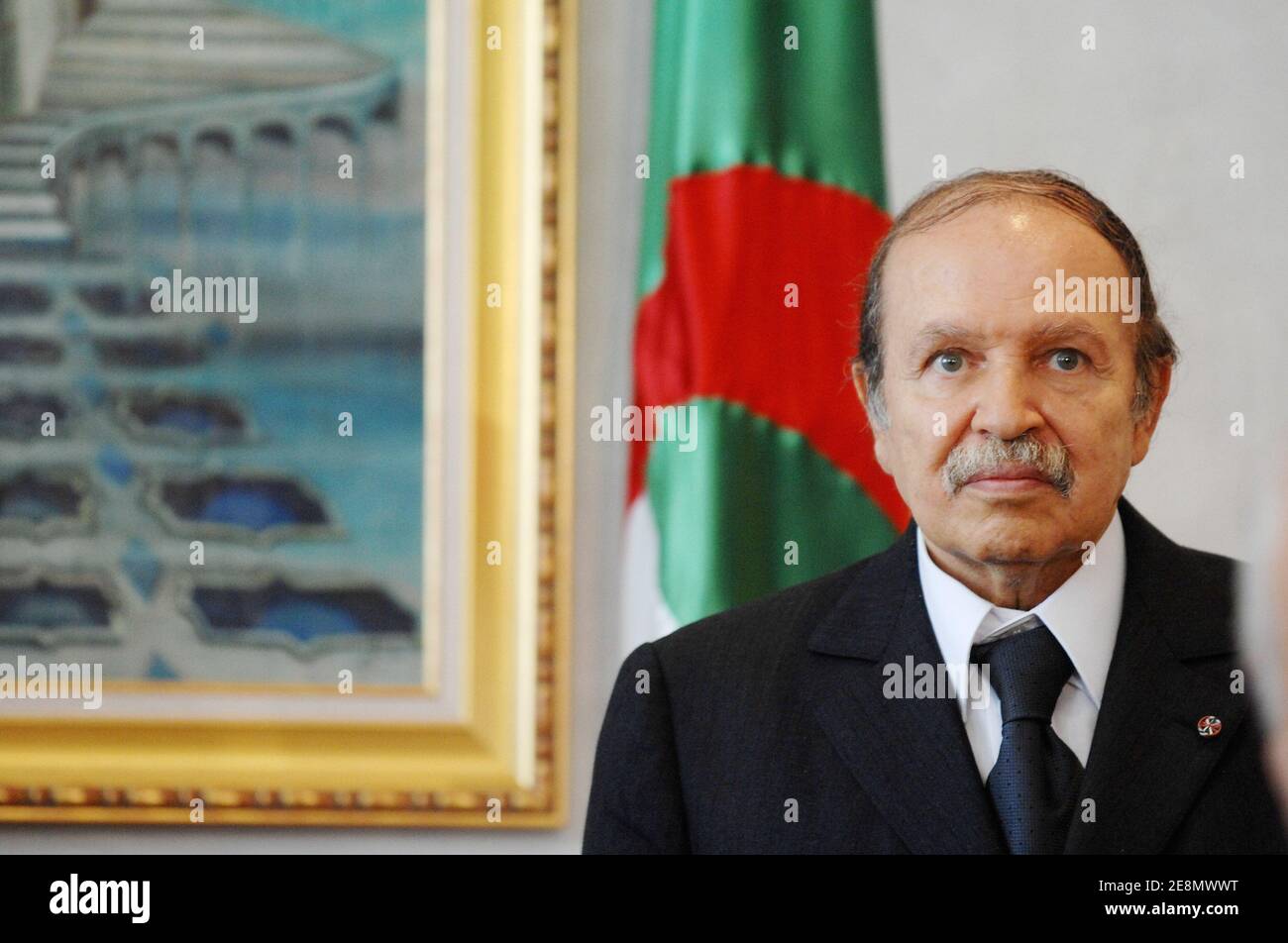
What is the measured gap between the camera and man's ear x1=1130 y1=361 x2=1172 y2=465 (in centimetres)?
173

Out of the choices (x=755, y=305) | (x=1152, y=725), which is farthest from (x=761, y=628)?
(x=755, y=305)

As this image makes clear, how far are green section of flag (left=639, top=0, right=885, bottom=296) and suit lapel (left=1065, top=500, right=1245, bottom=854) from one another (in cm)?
89

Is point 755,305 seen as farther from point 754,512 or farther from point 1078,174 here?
point 1078,174

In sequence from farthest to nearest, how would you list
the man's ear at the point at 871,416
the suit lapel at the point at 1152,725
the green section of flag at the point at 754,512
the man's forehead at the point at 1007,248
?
the green section of flag at the point at 754,512, the man's ear at the point at 871,416, the man's forehead at the point at 1007,248, the suit lapel at the point at 1152,725

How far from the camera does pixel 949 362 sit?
1.71 metres

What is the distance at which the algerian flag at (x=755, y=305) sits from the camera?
2.22m

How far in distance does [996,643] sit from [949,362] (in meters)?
0.34

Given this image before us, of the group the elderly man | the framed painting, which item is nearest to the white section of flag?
the framed painting

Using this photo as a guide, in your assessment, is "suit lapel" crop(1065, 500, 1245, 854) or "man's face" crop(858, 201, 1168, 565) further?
"man's face" crop(858, 201, 1168, 565)

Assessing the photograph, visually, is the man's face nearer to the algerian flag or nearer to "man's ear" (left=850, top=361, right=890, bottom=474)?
"man's ear" (left=850, top=361, right=890, bottom=474)

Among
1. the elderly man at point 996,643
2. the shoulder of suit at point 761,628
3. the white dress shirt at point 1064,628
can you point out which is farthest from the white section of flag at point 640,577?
the white dress shirt at point 1064,628

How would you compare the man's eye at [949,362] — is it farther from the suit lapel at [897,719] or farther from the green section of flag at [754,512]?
the green section of flag at [754,512]

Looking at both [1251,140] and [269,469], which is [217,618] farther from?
[1251,140]
